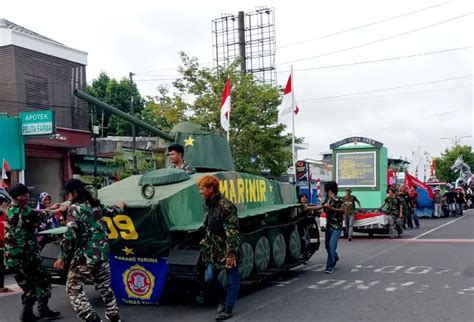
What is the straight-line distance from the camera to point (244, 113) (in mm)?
22188

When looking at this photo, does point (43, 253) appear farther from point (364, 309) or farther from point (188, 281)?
point (364, 309)

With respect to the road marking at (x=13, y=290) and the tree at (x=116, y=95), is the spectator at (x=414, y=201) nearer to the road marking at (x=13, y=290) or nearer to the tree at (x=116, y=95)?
the road marking at (x=13, y=290)

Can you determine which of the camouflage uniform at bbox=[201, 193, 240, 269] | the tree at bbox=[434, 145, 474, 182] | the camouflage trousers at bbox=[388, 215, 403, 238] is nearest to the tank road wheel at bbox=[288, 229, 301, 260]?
the camouflage uniform at bbox=[201, 193, 240, 269]

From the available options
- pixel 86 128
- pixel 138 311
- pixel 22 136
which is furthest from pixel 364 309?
pixel 86 128

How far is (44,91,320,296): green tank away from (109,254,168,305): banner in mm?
102

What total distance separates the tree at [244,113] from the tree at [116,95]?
46.9 feet

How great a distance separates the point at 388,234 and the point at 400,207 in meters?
0.94

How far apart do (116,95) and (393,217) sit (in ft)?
79.5

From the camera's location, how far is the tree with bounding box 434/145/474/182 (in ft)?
223

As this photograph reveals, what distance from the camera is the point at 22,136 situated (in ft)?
71.7

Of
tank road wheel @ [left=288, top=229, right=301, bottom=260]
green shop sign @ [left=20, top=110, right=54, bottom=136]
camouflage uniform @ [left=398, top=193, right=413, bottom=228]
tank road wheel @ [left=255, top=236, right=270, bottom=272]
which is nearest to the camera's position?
tank road wheel @ [left=255, top=236, right=270, bottom=272]

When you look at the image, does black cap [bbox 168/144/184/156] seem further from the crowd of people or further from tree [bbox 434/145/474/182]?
tree [bbox 434/145/474/182]

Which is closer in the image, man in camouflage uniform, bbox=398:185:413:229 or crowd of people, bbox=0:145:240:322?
crowd of people, bbox=0:145:240:322

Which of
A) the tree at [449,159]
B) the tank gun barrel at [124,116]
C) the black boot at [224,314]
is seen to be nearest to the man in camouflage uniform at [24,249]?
the black boot at [224,314]
